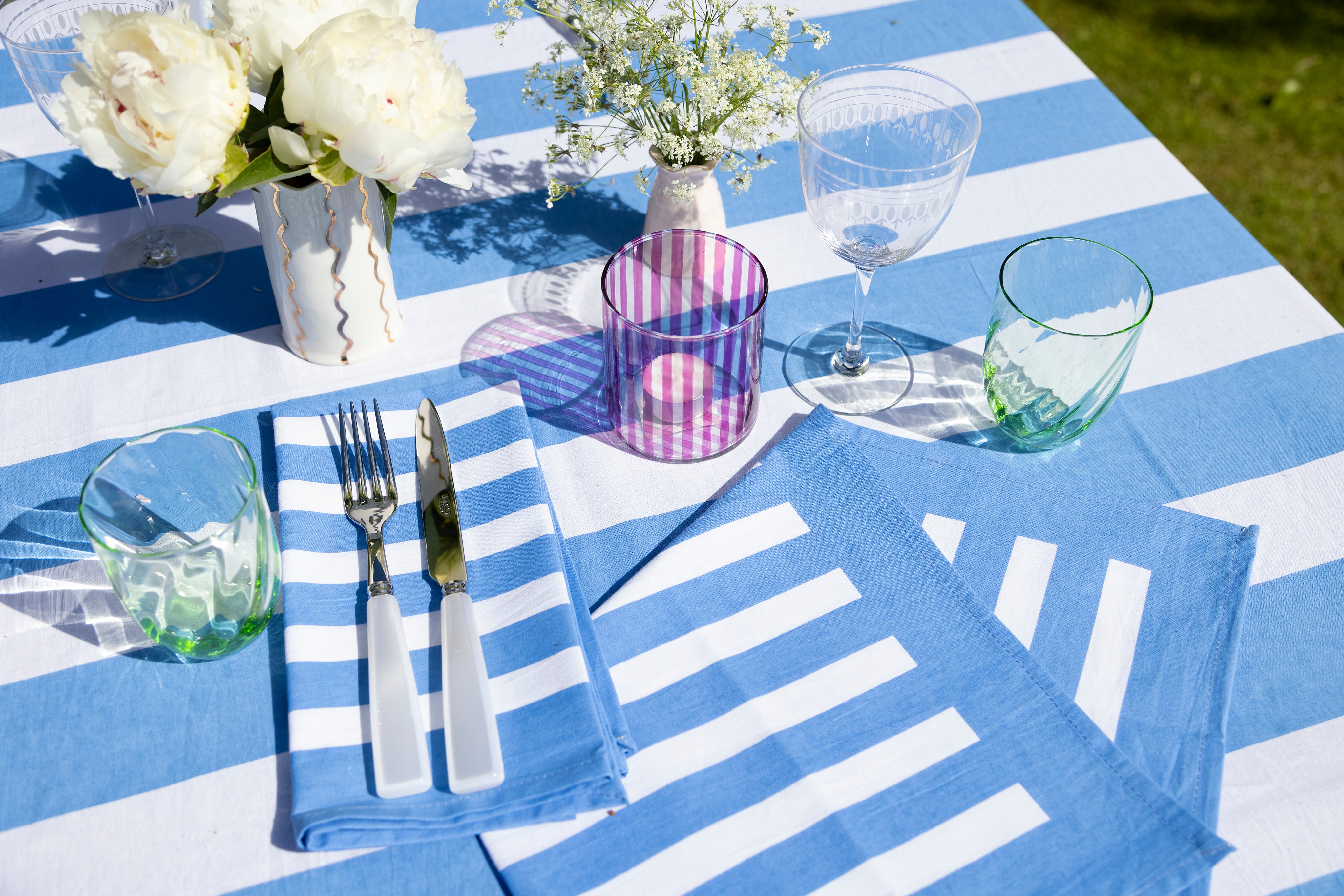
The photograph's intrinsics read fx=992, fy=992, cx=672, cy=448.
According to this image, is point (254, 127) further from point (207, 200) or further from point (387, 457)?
point (387, 457)

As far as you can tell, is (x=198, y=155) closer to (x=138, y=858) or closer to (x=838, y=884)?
(x=138, y=858)

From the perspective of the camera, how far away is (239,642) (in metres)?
0.80

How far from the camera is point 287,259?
93 centimetres

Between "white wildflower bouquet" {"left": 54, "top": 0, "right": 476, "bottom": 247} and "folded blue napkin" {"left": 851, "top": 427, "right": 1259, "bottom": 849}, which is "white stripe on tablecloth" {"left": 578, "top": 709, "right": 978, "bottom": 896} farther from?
"white wildflower bouquet" {"left": 54, "top": 0, "right": 476, "bottom": 247}

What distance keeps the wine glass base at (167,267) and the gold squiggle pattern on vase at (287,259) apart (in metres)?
0.18

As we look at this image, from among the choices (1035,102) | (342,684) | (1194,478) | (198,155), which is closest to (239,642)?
(342,684)

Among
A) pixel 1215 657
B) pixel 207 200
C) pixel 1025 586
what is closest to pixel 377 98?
pixel 207 200

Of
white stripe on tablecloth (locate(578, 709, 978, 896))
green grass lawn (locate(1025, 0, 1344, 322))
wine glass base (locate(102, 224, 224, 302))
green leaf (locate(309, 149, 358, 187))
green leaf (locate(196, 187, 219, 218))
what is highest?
green leaf (locate(309, 149, 358, 187))

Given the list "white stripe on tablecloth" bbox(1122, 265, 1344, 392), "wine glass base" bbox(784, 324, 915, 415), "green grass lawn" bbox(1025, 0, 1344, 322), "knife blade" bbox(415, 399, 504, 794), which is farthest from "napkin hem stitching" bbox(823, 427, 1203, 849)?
"green grass lawn" bbox(1025, 0, 1344, 322)

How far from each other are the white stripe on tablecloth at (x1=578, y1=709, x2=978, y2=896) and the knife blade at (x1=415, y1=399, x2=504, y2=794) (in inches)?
4.7

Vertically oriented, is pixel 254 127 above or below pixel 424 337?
above

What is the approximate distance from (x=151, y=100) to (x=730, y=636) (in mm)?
586

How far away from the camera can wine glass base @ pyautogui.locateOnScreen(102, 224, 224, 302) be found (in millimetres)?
1089

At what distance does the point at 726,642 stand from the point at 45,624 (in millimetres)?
560
